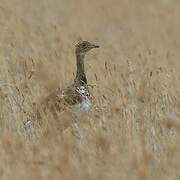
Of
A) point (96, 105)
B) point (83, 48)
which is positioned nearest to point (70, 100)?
point (96, 105)

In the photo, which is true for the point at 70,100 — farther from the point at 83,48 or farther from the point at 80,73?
the point at 83,48

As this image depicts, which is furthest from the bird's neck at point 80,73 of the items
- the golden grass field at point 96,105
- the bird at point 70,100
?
the golden grass field at point 96,105

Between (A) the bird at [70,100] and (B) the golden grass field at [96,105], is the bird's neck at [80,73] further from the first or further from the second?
(B) the golden grass field at [96,105]

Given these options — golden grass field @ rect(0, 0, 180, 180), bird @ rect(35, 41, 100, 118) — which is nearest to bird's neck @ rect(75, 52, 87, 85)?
bird @ rect(35, 41, 100, 118)

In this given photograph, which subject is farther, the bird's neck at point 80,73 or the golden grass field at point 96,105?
the bird's neck at point 80,73

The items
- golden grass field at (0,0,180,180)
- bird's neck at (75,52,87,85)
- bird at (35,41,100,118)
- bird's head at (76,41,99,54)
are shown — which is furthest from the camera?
bird's head at (76,41,99,54)

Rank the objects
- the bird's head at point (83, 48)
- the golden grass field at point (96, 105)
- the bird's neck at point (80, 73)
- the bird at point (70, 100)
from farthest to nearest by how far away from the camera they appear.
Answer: the bird's head at point (83, 48), the bird's neck at point (80, 73), the bird at point (70, 100), the golden grass field at point (96, 105)

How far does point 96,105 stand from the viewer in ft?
21.9

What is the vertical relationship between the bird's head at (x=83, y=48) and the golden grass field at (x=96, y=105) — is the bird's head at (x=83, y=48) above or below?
above

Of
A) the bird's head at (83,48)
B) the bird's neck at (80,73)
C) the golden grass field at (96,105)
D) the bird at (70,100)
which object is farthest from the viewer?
the bird's head at (83,48)

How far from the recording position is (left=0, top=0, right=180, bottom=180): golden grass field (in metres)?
4.63

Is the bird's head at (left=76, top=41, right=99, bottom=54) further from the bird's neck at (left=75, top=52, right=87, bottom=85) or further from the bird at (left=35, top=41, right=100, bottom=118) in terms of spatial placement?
the bird at (left=35, top=41, right=100, bottom=118)

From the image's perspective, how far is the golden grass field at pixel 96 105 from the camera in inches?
182

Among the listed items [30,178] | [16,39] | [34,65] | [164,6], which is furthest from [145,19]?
[30,178]
